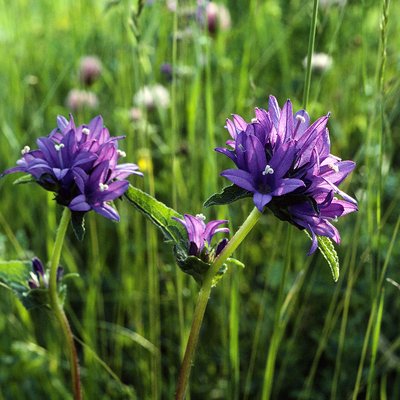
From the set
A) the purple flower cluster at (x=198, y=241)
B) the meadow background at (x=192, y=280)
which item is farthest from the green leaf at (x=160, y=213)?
the meadow background at (x=192, y=280)

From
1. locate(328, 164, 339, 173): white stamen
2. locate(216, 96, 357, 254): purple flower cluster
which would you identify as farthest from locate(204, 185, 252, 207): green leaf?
locate(328, 164, 339, 173): white stamen

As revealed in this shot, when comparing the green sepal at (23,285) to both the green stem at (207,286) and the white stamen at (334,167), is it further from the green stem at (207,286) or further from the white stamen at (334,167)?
the white stamen at (334,167)

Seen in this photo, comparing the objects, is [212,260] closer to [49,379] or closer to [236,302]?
[236,302]

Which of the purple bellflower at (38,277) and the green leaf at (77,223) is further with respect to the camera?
the purple bellflower at (38,277)

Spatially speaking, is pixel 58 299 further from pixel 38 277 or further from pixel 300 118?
pixel 300 118

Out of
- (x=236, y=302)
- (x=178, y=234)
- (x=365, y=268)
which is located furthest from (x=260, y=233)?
(x=178, y=234)

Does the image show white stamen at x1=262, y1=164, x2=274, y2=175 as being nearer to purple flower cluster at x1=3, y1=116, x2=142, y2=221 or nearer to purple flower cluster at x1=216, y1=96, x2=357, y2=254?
purple flower cluster at x1=216, y1=96, x2=357, y2=254
